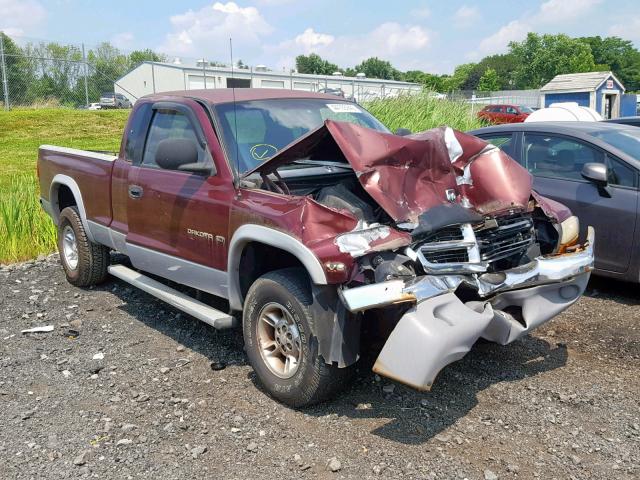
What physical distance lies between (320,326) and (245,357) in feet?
4.65

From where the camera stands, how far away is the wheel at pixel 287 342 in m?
3.76

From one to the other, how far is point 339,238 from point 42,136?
806 inches

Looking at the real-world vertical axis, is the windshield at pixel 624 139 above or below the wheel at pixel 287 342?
Result: above

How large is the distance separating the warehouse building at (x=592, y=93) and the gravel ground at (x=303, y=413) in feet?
116

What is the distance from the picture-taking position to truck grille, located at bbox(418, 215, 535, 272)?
3729mm

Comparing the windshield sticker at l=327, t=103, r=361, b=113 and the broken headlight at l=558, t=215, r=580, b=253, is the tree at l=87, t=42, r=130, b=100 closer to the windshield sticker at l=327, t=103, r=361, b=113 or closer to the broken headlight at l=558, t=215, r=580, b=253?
the windshield sticker at l=327, t=103, r=361, b=113

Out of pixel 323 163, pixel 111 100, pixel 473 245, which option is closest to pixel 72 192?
pixel 323 163

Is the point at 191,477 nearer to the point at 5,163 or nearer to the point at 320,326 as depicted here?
the point at 320,326

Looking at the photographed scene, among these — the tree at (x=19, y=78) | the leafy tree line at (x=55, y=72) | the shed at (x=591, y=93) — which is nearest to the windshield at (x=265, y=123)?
the leafy tree line at (x=55, y=72)

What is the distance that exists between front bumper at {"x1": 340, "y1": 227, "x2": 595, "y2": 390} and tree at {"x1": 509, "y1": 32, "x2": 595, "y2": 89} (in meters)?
97.3

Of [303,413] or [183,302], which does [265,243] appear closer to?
[303,413]

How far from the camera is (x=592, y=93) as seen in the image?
37.9m

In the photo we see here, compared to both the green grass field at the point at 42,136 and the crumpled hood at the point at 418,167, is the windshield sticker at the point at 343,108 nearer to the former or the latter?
the crumpled hood at the point at 418,167

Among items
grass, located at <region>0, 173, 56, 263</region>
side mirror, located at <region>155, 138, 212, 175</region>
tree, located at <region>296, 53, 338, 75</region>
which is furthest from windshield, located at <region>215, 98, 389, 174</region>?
tree, located at <region>296, 53, 338, 75</region>
